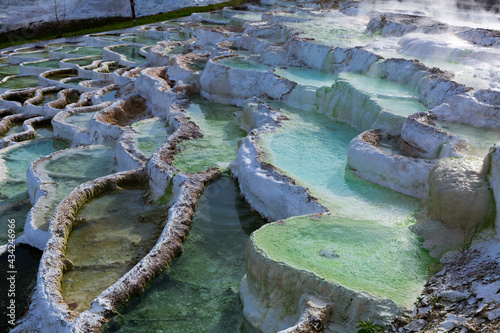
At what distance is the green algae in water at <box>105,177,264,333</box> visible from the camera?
5215mm

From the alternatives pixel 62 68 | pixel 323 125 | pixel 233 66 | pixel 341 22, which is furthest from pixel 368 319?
pixel 62 68

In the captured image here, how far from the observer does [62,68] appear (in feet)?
62.4

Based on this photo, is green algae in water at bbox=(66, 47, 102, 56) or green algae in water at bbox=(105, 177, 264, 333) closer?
green algae in water at bbox=(105, 177, 264, 333)

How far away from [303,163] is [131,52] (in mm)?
15789

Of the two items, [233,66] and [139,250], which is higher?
[233,66]

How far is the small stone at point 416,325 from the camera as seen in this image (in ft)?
12.9

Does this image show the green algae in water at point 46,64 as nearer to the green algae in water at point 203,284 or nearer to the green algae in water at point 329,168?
the green algae in water at point 329,168

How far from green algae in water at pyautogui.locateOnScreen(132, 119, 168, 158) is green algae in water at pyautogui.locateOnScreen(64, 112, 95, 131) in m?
2.35

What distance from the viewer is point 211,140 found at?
956 cm

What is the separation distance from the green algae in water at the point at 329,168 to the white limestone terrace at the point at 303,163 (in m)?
0.09

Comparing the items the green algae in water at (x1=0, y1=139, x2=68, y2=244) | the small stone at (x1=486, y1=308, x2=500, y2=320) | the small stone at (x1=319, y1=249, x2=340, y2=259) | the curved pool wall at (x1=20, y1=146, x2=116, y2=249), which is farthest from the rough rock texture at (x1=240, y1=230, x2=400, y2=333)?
the green algae in water at (x1=0, y1=139, x2=68, y2=244)

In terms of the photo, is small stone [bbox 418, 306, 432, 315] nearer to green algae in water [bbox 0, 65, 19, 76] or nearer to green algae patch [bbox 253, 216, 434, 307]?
green algae patch [bbox 253, 216, 434, 307]

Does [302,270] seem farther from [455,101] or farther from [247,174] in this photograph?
[455,101]

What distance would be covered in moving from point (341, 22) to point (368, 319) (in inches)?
589
